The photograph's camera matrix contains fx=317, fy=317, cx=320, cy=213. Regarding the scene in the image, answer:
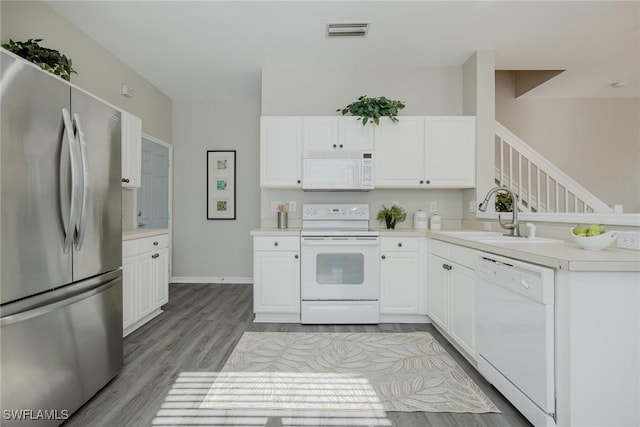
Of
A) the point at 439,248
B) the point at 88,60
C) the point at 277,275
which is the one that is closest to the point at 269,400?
the point at 277,275

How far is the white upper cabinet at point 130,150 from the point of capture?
2911 millimetres

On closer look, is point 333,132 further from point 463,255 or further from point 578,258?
point 578,258

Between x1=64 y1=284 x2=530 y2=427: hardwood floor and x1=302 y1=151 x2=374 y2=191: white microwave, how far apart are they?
1406mm

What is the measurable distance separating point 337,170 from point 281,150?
2.06ft

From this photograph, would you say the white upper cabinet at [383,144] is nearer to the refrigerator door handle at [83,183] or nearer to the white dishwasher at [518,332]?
the white dishwasher at [518,332]

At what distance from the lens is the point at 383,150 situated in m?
3.34

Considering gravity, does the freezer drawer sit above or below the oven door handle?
A: below

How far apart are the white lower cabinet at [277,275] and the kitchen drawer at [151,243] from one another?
0.98m

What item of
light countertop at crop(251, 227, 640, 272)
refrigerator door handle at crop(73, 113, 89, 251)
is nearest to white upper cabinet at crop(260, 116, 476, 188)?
light countertop at crop(251, 227, 640, 272)

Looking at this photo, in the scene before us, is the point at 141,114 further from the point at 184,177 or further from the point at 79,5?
the point at 79,5

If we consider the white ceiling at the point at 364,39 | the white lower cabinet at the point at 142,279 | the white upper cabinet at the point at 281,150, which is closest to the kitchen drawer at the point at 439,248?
the white upper cabinet at the point at 281,150

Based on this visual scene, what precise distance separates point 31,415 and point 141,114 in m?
3.41

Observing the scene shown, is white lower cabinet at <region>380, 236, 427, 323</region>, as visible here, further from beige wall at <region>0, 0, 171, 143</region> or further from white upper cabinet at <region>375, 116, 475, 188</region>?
beige wall at <region>0, 0, 171, 143</region>

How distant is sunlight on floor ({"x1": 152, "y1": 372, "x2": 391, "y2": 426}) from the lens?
1.67 metres
